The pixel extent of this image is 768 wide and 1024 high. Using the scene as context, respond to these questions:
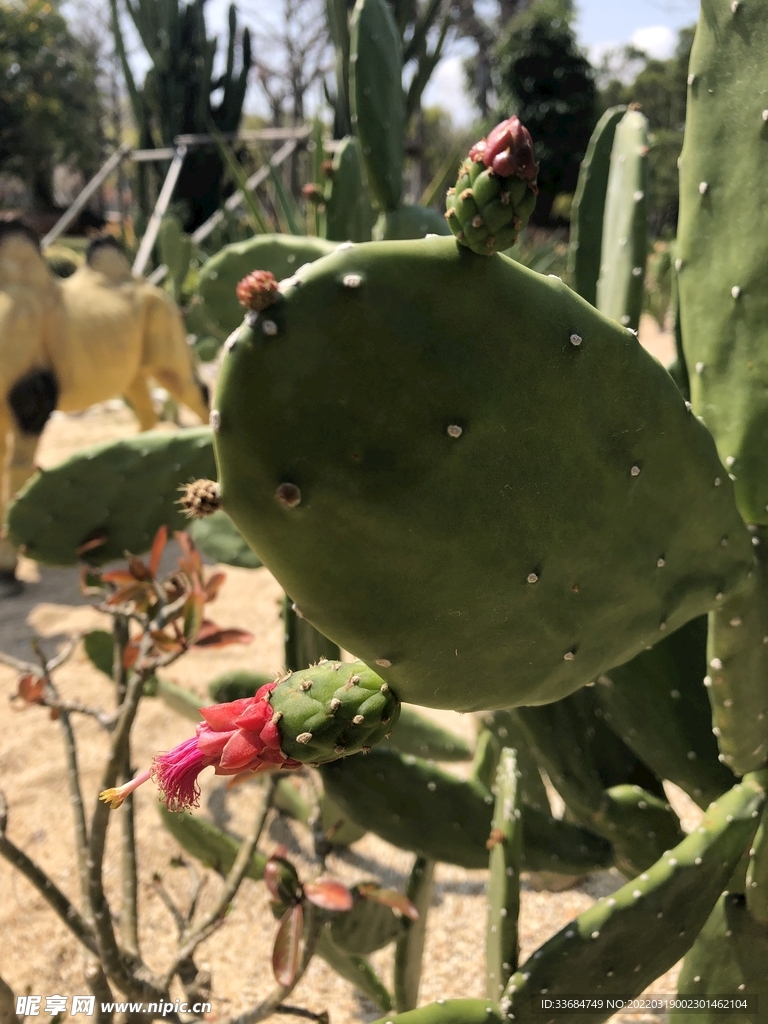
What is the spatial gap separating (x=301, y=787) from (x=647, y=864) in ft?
3.43

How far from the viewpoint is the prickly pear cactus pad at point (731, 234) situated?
0.76 metres

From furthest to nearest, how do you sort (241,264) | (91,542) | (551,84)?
(551,84) < (241,264) < (91,542)

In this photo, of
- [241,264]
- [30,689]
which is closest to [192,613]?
[30,689]

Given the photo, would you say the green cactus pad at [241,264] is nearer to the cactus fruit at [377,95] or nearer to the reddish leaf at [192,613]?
the cactus fruit at [377,95]

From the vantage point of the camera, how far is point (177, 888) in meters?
1.58

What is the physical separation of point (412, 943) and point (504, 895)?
1.28 feet

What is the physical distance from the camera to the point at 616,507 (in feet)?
2.16

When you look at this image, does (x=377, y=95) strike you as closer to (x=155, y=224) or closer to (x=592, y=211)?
(x=592, y=211)

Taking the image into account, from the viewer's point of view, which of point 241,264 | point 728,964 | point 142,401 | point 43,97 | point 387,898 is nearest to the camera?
point 728,964

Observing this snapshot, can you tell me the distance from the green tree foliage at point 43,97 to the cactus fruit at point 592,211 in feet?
50.5

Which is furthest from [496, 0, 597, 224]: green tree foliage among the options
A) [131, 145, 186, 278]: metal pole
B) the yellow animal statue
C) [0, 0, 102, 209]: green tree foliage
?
the yellow animal statue

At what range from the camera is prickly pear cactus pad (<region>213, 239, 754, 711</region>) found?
1.61 feet

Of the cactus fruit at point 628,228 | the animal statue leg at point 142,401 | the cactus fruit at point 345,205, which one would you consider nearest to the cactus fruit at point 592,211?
the cactus fruit at point 628,228

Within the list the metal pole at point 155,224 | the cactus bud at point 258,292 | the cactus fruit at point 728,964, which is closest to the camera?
the cactus bud at point 258,292
